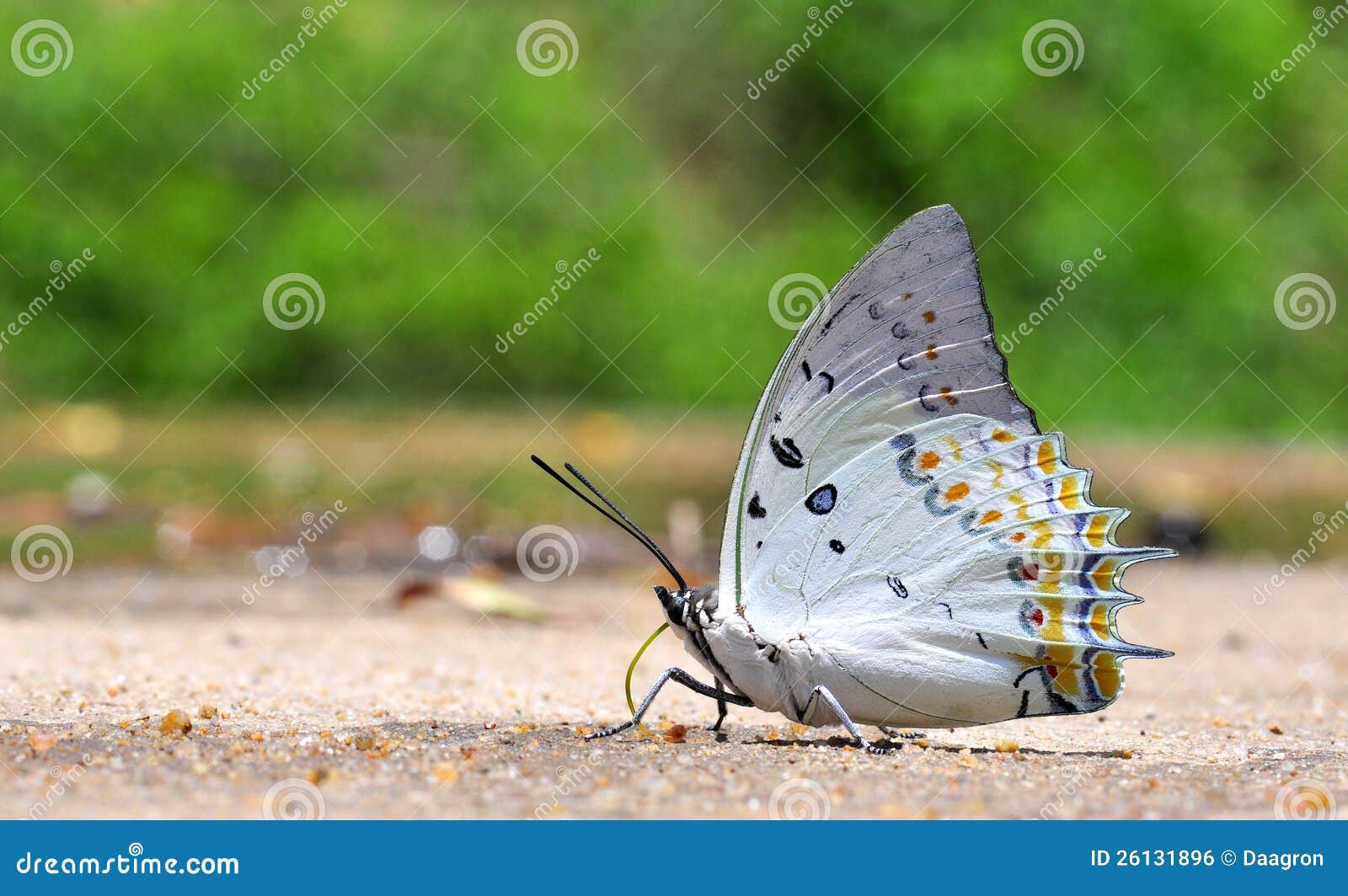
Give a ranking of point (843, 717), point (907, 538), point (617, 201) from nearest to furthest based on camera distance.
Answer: point (843, 717)
point (907, 538)
point (617, 201)

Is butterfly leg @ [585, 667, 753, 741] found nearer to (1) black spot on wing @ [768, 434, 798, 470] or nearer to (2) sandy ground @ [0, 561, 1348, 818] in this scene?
(2) sandy ground @ [0, 561, 1348, 818]

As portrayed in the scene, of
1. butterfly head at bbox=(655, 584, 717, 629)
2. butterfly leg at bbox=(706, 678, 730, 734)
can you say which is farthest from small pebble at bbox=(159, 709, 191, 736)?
butterfly leg at bbox=(706, 678, 730, 734)

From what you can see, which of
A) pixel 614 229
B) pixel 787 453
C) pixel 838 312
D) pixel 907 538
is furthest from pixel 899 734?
pixel 614 229

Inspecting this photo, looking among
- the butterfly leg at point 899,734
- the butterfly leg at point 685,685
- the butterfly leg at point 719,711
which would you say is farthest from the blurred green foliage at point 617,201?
the butterfly leg at point 685,685

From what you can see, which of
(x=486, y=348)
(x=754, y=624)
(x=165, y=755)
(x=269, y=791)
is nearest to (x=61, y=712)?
(x=165, y=755)

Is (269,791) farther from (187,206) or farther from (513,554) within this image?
(187,206)

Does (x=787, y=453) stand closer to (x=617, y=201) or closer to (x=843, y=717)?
(x=843, y=717)
